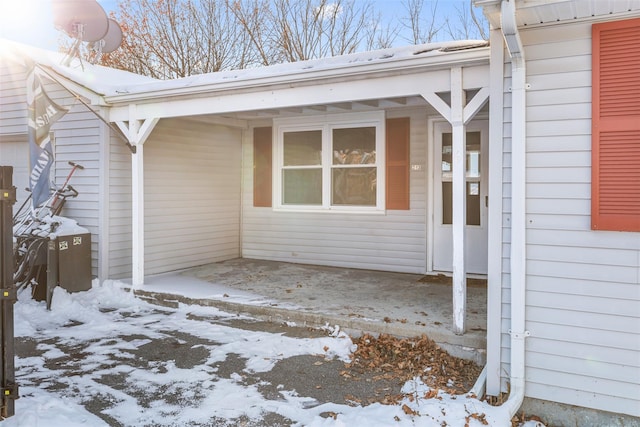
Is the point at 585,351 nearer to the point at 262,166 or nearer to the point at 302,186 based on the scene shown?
the point at 302,186

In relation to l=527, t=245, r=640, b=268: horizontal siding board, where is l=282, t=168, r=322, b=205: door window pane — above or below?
above

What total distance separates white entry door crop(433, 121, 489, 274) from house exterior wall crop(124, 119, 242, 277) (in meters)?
3.65

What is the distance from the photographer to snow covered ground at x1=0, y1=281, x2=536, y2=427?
3.12 m

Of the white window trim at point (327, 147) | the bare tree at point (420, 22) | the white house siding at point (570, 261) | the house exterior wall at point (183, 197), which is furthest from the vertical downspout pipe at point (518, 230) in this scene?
the bare tree at point (420, 22)

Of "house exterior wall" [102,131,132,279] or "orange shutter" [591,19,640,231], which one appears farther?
"house exterior wall" [102,131,132,279]

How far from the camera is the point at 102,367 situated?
13.3 feet

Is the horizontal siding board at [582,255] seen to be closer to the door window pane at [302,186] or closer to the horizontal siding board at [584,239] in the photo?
the horizontal siding board at [584,239]

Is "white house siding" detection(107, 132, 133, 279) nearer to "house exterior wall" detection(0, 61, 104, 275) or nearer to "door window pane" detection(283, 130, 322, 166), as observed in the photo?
"house exterior wall" detection(0, 61, 104, 275)

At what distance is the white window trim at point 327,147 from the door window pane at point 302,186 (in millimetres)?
79

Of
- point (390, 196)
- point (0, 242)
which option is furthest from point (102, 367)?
point (390, 196)

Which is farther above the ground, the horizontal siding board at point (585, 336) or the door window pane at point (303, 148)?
the door window pane at point (303, 148)

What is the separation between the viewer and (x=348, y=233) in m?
7.51

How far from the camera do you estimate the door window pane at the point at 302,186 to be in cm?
784

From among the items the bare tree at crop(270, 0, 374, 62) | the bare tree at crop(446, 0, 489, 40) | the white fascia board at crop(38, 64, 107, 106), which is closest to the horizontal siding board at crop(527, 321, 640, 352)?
the white fascia board at crop(38, 64, 107, 106)
